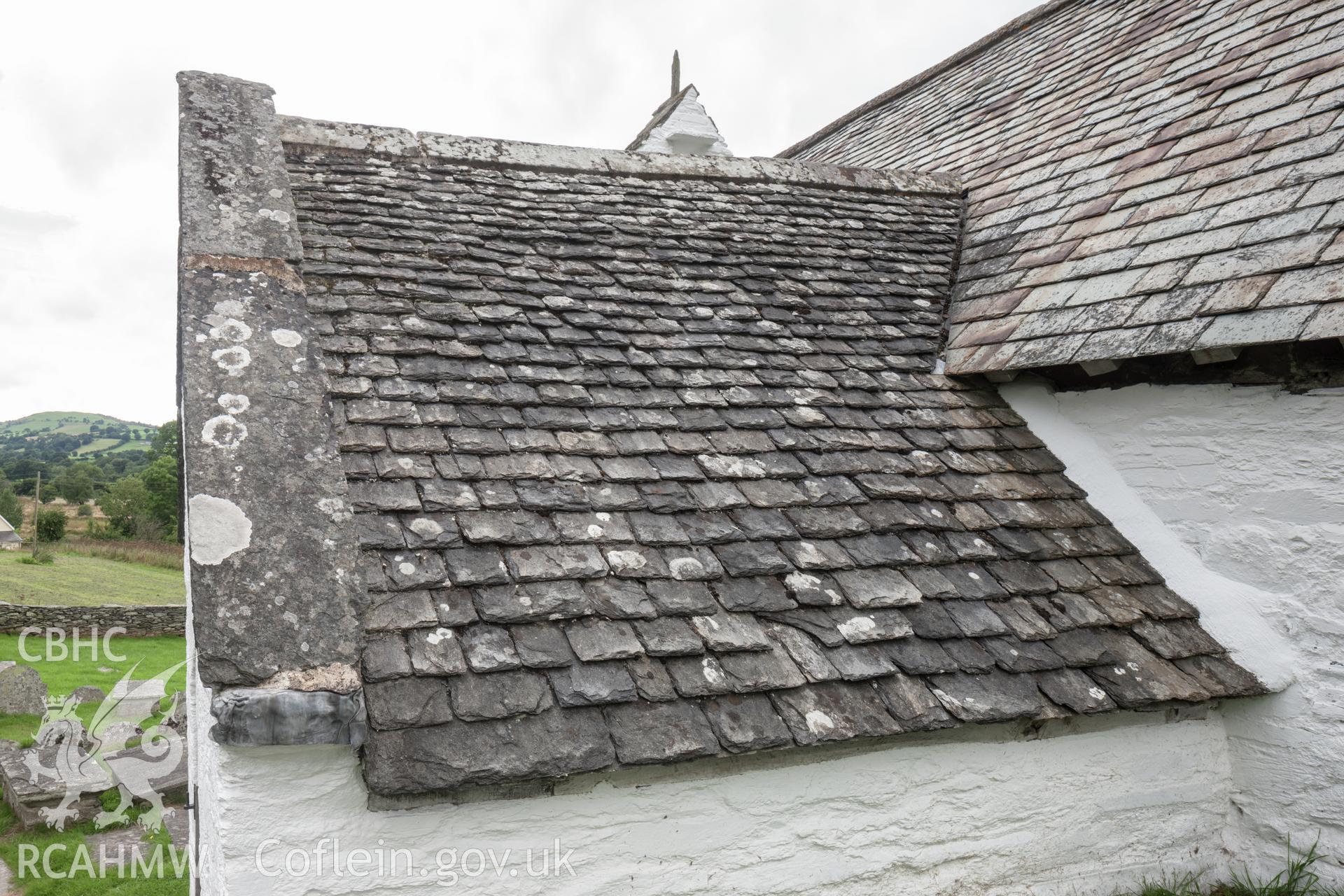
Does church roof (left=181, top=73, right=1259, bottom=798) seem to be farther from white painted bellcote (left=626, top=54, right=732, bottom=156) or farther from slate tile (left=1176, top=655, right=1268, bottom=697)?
white painted bellcote (left=626, top=54, right=732, bottom=156)

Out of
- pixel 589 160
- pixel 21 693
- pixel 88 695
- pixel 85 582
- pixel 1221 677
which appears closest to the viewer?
pixel 1221 677

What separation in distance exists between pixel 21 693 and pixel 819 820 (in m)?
Answer: 13.0

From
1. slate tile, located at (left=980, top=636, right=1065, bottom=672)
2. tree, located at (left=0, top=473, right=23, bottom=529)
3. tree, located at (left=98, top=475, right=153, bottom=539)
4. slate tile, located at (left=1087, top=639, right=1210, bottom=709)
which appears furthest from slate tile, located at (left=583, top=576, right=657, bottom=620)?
tree, located at (left=0, top=473, right=23, bottom=529)

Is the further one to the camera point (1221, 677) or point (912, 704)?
point (1221, 677)

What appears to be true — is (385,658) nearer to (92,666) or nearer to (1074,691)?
(1074,691)

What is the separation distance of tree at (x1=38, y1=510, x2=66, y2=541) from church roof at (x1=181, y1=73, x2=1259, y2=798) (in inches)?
1236

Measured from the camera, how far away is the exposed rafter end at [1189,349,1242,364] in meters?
3.62

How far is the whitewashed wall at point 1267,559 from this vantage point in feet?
11.4

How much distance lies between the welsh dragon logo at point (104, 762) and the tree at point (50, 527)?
74.3 feet

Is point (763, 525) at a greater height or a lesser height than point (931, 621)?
greater

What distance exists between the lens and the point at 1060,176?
216 inches

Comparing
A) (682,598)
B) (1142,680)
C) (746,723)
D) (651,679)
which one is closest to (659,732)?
(651,679)

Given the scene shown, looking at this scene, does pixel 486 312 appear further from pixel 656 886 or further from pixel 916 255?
pixel 916 255

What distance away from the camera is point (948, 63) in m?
9.69
